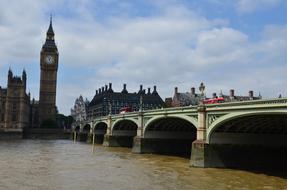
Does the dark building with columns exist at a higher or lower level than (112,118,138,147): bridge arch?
higher

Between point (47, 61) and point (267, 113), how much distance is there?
12154cm

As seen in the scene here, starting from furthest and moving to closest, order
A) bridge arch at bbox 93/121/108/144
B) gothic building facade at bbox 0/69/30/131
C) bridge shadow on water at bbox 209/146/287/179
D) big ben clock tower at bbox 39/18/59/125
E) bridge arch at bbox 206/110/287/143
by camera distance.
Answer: big ben clock tower at bbox 39/18/59/125 → gothic building facade at bbox 0/69/30/131 → bridge arch at bbox 93/121/108/144 → bridge shadow on water at bbox 209/146/287/179 → bridge arch at bbox 206/110/287/143

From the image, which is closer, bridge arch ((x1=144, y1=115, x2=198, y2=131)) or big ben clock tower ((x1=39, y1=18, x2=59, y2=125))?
bridge arch ((x1=144, y1=115, x2=198, y2=131))

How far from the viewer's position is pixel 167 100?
5300 inches

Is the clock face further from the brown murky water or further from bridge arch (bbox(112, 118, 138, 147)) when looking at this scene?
the brown murky water

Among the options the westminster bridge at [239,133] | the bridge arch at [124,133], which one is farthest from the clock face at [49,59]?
the westminster bridge at [239,133]

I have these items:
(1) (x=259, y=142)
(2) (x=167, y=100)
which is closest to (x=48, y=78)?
(2) (x=167, y=100)

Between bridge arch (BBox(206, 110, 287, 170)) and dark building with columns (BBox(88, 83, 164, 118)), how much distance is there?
110808 mm

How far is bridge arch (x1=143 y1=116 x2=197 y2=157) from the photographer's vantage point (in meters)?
51.2

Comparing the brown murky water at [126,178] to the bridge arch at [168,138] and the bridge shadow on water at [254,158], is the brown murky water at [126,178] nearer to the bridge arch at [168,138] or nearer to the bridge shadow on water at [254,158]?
the bridge shadow on water at [254,158]

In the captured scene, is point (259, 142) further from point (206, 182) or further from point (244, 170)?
point (206, 182)

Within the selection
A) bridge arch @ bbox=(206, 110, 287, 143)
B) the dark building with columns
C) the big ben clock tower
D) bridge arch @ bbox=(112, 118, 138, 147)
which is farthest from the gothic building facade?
bridge arch @ bbox=(206, 110, 287, 143)

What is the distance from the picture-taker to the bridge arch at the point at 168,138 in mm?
51188

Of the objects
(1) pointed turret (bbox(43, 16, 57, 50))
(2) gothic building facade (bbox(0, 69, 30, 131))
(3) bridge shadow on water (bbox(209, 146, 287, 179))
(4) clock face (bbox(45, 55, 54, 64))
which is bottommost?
(3) bridge shadow on water (bbox(209, 146, 287, 179))
